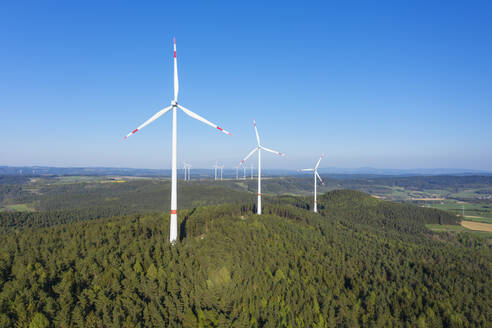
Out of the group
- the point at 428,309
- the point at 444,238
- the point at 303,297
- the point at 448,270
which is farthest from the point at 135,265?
the point at 444,238

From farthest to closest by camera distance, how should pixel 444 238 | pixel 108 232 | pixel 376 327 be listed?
pixel 444 238 < pixel 108 232 < pixel 376 327

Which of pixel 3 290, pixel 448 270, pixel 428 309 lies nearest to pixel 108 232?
pixel 3 290

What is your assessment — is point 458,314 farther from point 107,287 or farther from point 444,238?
point 444,238

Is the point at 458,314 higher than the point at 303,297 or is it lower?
lower

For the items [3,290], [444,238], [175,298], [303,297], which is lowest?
[444,238]

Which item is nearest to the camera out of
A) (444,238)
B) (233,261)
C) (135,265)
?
(135,265)

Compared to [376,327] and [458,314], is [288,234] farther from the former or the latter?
[458,314]

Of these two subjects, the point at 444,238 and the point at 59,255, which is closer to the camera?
the point at 59,255
